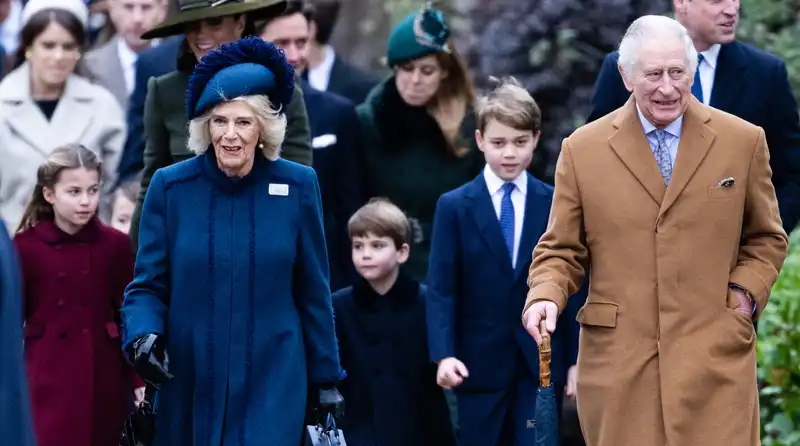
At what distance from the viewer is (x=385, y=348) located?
31.4ft

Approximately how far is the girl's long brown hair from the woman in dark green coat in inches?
65.0

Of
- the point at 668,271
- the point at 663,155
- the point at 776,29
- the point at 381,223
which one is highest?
the point at 776,29

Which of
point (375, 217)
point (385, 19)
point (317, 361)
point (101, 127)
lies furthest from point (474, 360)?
point (385, 19)

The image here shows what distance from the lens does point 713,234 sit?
294 inches

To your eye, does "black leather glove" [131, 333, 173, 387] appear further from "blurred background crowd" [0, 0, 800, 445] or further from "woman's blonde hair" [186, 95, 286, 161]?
"blurred background crowd" [0, 0, 800, 445]

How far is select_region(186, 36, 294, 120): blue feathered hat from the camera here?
26.1 feet

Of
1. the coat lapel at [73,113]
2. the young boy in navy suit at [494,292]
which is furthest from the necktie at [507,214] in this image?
the coat lapel at [73,113]

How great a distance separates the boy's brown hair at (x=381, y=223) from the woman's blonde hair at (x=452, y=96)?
3.17 feet

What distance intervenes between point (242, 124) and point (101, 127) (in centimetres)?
339

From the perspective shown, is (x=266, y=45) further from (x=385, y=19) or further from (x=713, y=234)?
(x=385, y=19)

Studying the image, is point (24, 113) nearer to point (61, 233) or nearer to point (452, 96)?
point (61, 233)

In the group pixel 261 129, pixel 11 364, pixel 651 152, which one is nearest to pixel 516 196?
pixel 261 129

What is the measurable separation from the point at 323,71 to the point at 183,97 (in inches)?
132

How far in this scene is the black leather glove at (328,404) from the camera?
310 inches
